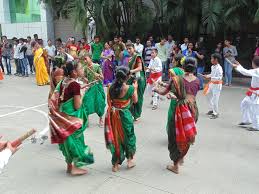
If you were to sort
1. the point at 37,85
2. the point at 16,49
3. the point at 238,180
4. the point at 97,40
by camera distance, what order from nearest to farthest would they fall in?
the point at 238,180 < the point at 37,85 < the point at 97,40 < the point at 16,49

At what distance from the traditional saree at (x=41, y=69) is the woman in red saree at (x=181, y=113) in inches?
334

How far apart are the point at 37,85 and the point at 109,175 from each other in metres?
8.44

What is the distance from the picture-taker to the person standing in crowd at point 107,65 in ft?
39.9

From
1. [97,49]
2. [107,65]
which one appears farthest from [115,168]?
[97,49]

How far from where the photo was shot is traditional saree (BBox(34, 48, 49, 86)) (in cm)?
1273

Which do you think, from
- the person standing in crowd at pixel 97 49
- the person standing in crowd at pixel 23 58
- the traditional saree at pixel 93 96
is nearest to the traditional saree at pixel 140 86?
the traditional saree at pixel 93 96

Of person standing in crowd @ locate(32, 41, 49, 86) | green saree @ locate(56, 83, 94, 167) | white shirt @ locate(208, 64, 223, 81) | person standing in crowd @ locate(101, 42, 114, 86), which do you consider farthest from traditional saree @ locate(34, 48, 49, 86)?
green saree @ locate(56, 83, 94, 167)

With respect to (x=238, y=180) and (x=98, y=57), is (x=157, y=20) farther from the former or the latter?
(x=238, y=180)

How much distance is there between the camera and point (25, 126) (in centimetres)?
752

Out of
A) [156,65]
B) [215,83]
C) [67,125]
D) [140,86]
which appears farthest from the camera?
[156,65]

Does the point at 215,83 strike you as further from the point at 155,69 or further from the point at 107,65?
the point at 107,65

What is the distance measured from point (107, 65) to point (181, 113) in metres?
7.66

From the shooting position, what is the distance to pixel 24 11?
21672 millimetres

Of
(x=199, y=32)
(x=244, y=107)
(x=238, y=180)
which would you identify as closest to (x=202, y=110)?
(x=244, y=107)
